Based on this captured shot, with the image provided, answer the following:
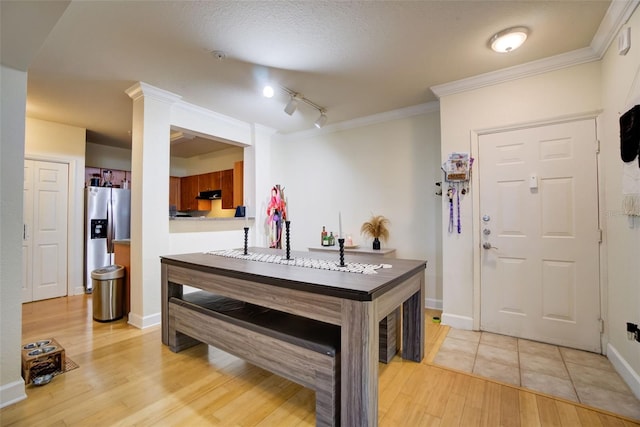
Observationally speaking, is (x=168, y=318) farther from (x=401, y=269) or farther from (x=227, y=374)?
(x=401, y=269)

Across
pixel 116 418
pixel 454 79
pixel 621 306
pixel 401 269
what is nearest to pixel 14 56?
pixel 116 418

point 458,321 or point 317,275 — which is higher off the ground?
point 317,275

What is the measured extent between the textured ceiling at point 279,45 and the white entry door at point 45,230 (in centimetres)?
107

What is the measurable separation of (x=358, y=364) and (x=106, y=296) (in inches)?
122

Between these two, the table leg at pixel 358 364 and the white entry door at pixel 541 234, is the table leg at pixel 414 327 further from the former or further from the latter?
the white entry door at pixel 541 234

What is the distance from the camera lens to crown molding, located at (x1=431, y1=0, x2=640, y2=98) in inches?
74.8

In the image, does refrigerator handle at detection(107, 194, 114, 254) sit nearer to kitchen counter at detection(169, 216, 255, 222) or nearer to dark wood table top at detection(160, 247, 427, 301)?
kitchen counter at detection(169, 216, 255, 222)

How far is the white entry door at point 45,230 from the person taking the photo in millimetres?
3957

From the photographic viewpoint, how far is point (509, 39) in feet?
7.27

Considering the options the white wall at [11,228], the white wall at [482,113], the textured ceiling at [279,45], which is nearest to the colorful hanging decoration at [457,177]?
the white wall at [482,113]

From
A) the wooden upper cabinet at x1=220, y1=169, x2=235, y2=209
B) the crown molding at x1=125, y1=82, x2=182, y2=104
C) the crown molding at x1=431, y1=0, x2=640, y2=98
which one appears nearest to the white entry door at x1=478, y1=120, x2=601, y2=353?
the crown molding at x1=431, y1=0, x2=640, y2=98

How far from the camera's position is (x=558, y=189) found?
8.46 feet

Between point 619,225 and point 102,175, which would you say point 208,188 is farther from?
point 619,225

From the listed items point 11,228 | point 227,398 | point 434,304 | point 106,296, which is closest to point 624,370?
point 434,304
